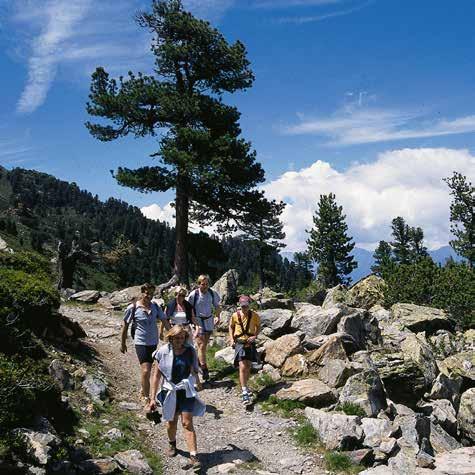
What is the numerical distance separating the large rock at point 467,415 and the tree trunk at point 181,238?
15.2m

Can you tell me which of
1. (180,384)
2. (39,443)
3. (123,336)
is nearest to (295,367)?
(123,336)

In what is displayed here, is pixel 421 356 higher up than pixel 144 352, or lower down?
lower down

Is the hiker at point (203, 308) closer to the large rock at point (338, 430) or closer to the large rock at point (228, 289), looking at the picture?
the large rock at point (338, 430)

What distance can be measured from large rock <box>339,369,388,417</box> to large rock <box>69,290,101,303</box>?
15161 millimetres

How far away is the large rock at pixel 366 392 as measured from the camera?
33.7ft

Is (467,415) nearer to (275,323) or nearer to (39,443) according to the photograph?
(275,323)

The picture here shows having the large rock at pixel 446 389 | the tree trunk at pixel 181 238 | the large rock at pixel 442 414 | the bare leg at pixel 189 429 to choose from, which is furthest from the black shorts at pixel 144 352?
the tree trunk at pixel 181 238

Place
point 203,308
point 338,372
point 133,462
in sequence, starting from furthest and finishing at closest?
point 203,308 → point 338,372 → point 133,462

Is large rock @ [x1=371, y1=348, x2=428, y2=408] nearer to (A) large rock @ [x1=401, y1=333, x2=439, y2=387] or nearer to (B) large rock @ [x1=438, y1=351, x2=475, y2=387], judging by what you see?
(A) large rock @ [x1=401, y1=333, x2=439, y2=387]

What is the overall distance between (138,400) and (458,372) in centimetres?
1121

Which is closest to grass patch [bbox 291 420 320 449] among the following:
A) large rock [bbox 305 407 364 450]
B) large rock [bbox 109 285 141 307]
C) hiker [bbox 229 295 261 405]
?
large rock [bbox 305 407 364 450]

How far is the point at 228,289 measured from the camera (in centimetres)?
2309

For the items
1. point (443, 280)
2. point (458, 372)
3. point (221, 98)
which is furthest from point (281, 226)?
point (458, 372)

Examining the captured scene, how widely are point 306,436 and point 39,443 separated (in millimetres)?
4947
